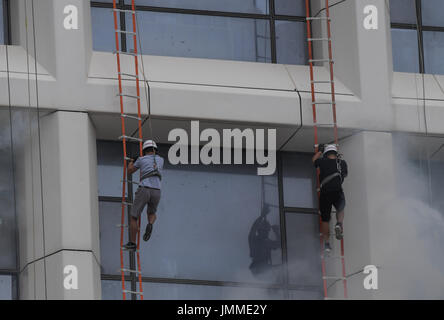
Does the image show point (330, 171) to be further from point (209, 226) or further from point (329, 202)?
point (209, 226)

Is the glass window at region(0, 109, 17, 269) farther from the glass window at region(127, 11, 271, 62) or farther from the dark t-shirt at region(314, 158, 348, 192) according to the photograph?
the dark t-shirt at region(314, 158, 348, 192)

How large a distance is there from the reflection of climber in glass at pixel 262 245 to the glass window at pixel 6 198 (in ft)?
14.0

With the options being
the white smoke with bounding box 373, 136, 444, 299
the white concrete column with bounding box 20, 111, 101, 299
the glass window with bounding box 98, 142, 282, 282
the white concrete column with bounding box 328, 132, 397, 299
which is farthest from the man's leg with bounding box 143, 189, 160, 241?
the white smoke with bounding box 373, 136, 444, 299

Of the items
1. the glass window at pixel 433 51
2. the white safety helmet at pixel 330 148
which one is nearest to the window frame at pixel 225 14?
the glass window at pixel 433 51

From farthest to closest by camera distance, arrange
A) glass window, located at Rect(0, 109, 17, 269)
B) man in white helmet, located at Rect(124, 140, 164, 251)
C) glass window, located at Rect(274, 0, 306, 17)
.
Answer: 1. glass window, located at Rect(274, 0, 306, 17)
2. man in white helmet, located at Rect(124, 140, 164, 251)
3. glass window, located at Rect(0, 109, 17, 269)

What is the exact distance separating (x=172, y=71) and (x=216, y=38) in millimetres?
1471

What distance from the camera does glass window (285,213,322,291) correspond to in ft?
101

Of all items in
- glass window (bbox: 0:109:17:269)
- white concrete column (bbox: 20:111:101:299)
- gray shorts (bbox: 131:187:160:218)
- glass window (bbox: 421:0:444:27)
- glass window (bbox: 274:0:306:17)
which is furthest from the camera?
glass window (bbox: 421:0:444:27)

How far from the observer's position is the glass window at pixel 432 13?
32750 mm

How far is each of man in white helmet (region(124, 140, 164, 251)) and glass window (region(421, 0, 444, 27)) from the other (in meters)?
6.51

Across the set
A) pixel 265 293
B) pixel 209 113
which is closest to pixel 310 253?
pixel 265 293

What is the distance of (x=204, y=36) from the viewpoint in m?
31.6

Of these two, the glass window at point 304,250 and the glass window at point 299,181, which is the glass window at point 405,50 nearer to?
the glass window at point 299,181
